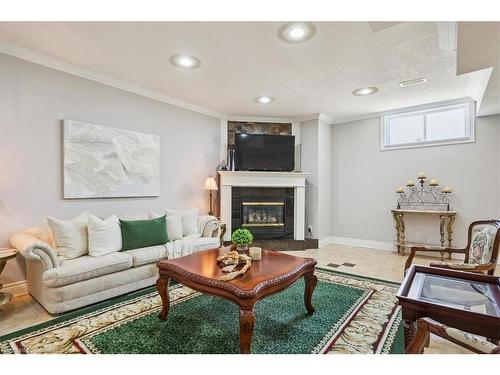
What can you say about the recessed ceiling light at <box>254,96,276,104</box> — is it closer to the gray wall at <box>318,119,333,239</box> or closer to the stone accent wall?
the stone accent wall

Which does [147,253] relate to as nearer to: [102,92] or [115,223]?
[115,223]

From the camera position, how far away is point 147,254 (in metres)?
2.92

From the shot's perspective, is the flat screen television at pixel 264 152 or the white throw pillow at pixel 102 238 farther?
the flat screen television at pixel 264 152

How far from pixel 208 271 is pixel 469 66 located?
287 cm

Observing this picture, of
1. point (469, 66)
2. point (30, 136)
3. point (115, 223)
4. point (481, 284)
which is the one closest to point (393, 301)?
point (481, 284)

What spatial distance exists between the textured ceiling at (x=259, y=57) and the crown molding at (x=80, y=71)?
101mm

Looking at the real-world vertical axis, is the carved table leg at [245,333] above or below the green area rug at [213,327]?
above

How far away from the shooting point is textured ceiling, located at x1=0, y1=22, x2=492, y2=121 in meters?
2.33

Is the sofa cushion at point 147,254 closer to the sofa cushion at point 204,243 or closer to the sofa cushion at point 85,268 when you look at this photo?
the sofa cushion at point 85,268

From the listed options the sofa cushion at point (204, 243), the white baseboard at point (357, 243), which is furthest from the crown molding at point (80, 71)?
the white baseboard at point (357, 243)

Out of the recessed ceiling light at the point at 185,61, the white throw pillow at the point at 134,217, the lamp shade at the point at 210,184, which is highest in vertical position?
the recessed ceiling light at the point at 185,61

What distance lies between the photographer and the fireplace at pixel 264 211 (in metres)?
4.87

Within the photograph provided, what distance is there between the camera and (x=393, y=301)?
8.55 feet

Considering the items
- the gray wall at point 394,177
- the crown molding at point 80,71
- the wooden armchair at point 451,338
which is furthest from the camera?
the gray wall at point 394,177
